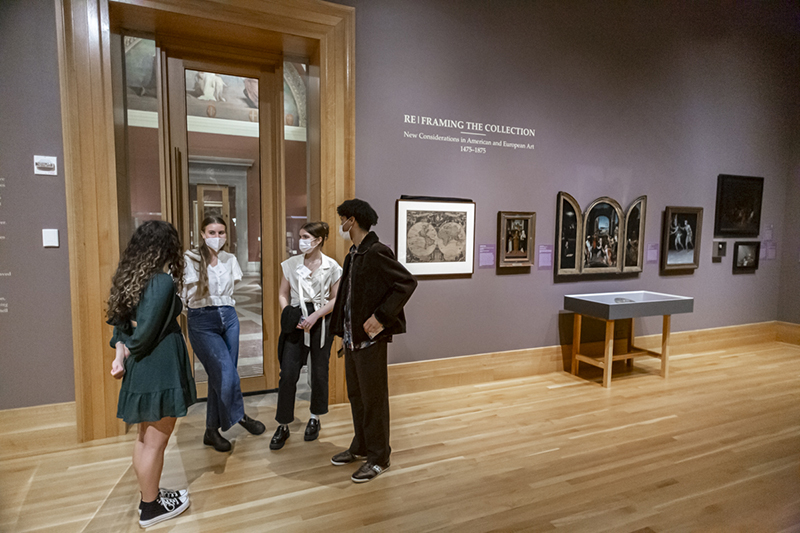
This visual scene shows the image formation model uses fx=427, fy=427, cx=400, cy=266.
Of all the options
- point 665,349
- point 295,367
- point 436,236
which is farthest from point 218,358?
point 665,349

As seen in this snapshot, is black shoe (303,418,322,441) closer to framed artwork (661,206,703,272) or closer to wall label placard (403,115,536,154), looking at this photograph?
wall label placard (403,115,536,154)

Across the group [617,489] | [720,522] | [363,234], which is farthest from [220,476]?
[720,522]

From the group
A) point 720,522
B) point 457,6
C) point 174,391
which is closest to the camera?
point 174,391

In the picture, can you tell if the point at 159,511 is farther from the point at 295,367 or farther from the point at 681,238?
the point at 681,238

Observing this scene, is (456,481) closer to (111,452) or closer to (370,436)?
(370,436)

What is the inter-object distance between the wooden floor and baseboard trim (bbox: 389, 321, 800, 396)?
0.81 feet

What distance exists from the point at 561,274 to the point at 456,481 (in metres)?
3.31

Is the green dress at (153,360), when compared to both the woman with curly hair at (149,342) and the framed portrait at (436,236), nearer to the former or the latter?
the woman with curly hair at (149,342)

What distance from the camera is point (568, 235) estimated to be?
5488mm

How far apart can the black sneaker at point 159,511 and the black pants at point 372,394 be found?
1245mm

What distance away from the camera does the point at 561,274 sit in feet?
18.1

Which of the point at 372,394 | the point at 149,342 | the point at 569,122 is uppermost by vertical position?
the point at 569,122

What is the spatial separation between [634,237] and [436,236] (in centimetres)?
307

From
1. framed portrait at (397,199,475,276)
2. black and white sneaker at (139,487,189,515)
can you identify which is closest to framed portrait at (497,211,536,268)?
framed portrait at (397,199,475,276)
